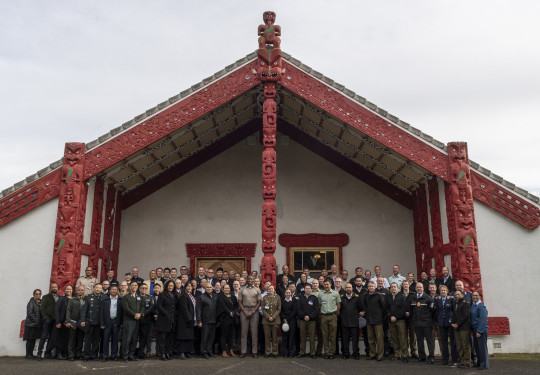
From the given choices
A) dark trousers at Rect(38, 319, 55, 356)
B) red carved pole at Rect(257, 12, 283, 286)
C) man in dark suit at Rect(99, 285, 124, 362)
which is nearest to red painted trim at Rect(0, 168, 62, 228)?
dark trousers at Rect(38, 319, 55, 356)

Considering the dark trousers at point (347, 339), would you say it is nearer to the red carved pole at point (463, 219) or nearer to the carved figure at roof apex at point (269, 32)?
the red carved pole at point (463, 219)

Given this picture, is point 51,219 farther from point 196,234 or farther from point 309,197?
point 309,197

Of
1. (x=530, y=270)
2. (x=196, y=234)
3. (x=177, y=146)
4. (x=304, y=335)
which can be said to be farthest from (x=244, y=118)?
(x=530, y=270)

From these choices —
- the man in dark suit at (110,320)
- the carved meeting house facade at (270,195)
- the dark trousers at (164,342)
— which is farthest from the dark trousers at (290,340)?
the man in dark suit at (110,320)

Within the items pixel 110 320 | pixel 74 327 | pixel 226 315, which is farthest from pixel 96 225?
pixel 226 315

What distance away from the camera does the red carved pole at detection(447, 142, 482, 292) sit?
10562 mm

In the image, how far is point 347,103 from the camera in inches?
461

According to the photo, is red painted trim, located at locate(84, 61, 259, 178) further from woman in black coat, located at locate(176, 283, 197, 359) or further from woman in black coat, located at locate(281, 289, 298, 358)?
woman in black coat, located at locate(281, 289, 298, 358)

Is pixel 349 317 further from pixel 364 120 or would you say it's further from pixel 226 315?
pixel 364 120

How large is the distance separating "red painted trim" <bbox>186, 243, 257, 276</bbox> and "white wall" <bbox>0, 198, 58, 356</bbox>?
4.43 meters

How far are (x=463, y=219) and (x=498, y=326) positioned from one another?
2.40 metres

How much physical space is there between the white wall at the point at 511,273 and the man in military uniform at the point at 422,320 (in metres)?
2.34

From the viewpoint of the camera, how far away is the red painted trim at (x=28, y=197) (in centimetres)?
1097

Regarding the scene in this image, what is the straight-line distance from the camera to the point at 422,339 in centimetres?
923
